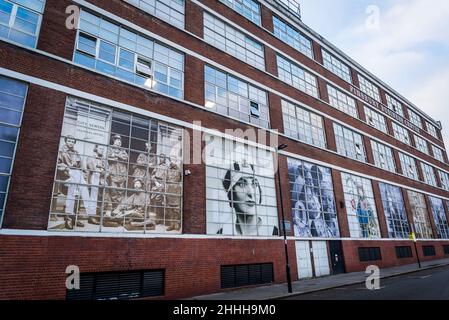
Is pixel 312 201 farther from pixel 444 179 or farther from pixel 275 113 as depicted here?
pixel 444 179

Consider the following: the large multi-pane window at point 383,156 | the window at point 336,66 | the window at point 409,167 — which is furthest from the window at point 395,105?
the window at point 336,66

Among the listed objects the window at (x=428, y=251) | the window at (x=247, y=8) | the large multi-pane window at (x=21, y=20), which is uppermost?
the window at (x=247, y=8)

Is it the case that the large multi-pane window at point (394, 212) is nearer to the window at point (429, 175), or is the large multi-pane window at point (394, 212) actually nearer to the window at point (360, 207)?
the window at point (360, 207)

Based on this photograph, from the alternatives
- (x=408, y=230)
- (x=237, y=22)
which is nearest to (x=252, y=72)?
(x=237, y=22)

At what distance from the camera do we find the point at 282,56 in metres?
24.3

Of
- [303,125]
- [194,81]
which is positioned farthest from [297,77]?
[194,81]

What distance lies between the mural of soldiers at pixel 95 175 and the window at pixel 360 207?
770 inches

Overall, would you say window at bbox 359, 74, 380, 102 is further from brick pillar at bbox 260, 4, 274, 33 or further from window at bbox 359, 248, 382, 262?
window at bbox 359, 248, 382, 262

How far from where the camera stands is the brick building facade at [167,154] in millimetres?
10695

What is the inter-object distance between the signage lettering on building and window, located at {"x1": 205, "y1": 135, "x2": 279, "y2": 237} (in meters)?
19.1

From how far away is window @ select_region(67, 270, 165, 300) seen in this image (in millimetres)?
10648

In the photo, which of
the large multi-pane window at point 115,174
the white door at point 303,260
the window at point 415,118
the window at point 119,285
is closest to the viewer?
the window at point 119,285

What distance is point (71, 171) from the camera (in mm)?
11477

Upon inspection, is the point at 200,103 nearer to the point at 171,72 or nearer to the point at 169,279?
the point at 171,72
